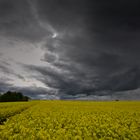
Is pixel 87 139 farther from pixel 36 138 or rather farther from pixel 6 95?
pixel 6 95

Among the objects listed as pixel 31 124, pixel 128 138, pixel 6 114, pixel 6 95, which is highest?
pixel 6 95

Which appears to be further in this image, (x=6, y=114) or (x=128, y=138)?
(x=6, y=114)

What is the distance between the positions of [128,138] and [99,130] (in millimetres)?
1183

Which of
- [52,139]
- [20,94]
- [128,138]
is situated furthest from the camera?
[20,94]

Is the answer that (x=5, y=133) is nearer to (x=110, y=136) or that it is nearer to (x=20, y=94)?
(x=110, y=136)

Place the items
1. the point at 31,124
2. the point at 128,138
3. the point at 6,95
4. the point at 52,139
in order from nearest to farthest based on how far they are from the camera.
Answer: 1. the point at 52,139
2. the point at 128,138
3. the point at 31,124
4. the point at 6,95

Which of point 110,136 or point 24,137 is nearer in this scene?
point 24,137

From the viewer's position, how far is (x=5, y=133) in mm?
6945

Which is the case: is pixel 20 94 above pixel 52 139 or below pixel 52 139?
above

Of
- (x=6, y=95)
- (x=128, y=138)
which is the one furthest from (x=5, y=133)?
(x=6, y=95)

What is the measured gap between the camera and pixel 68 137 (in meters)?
6.93

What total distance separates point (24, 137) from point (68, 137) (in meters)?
1.33

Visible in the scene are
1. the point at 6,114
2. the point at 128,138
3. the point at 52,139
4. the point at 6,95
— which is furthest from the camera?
the point at 6,95

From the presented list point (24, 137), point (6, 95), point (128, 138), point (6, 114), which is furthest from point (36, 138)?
point (6, 95)
